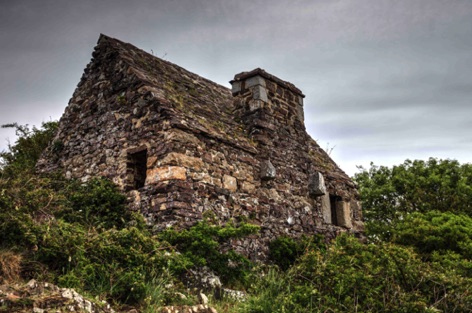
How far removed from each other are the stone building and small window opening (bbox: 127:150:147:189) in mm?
21

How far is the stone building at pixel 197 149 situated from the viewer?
866 cm

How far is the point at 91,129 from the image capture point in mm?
10422

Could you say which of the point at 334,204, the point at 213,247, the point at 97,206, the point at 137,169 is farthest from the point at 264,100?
the point at 97,206

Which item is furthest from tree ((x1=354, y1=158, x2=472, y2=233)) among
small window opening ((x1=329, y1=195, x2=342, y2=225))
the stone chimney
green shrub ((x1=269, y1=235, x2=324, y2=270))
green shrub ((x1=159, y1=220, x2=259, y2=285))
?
green shrub ((x1=159, y1=220, x2=259, y2=285))

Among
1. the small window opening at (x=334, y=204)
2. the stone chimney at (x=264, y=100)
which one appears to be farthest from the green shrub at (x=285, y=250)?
the stone chimney at (x=264, y=100)

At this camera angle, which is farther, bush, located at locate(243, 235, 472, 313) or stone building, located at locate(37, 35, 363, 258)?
stone building, located at locate(37, 35, 363, 258)

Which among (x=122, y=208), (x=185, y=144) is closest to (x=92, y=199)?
(x=122, y=208)

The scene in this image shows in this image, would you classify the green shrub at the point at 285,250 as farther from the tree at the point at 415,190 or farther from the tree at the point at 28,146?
the tree at the point at 415,190

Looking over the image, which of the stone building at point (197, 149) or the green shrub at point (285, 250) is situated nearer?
the stone building at point (197, 149)

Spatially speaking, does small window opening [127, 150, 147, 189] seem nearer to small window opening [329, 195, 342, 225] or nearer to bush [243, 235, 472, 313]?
bush [243, 235, 472, 313]

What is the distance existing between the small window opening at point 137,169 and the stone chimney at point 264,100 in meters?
2.93


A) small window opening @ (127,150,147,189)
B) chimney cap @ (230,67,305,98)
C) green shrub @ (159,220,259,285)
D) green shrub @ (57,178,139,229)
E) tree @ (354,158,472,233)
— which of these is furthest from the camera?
tree @ (354,158,472,233)

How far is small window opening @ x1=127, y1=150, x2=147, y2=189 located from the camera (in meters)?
9.19

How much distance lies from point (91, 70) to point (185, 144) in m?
3.93
